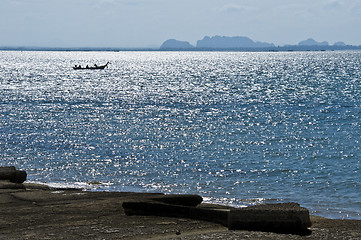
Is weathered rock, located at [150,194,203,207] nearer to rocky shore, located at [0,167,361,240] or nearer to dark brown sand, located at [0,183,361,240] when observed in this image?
rocky shore, located at [0,167,361,240]

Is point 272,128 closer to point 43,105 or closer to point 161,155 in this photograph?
point 161,155

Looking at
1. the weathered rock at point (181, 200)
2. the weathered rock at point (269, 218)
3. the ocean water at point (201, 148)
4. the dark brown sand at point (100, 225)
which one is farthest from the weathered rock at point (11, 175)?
the weathered rock at point (269, 218)

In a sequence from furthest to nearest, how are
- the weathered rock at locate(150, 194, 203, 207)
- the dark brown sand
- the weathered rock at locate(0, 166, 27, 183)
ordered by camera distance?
the weathered rock at locate(0, 166, 27, 183)
the weathered rock at locate(150, 194, 203, 207)
the dark brown sand

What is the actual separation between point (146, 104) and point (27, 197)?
3814 centimetres

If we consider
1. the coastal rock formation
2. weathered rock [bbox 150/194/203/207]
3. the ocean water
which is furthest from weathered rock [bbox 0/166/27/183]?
the coastal rock formation

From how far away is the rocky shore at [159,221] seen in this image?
32.9 feet

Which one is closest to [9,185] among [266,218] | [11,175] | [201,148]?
[11,175]

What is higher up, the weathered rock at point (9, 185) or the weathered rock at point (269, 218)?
the weathered rock at point (269, 218)

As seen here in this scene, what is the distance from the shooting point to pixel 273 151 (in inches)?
1054

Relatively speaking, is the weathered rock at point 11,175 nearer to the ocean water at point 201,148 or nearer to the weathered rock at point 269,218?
the ocean water at point 201,148

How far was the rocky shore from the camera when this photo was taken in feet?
32.9

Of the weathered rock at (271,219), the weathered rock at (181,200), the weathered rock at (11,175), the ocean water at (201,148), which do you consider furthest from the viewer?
the ocean water at (201,148)

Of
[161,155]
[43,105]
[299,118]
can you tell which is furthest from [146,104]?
[161,155]

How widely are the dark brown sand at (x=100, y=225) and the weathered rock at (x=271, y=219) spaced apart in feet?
0.81
